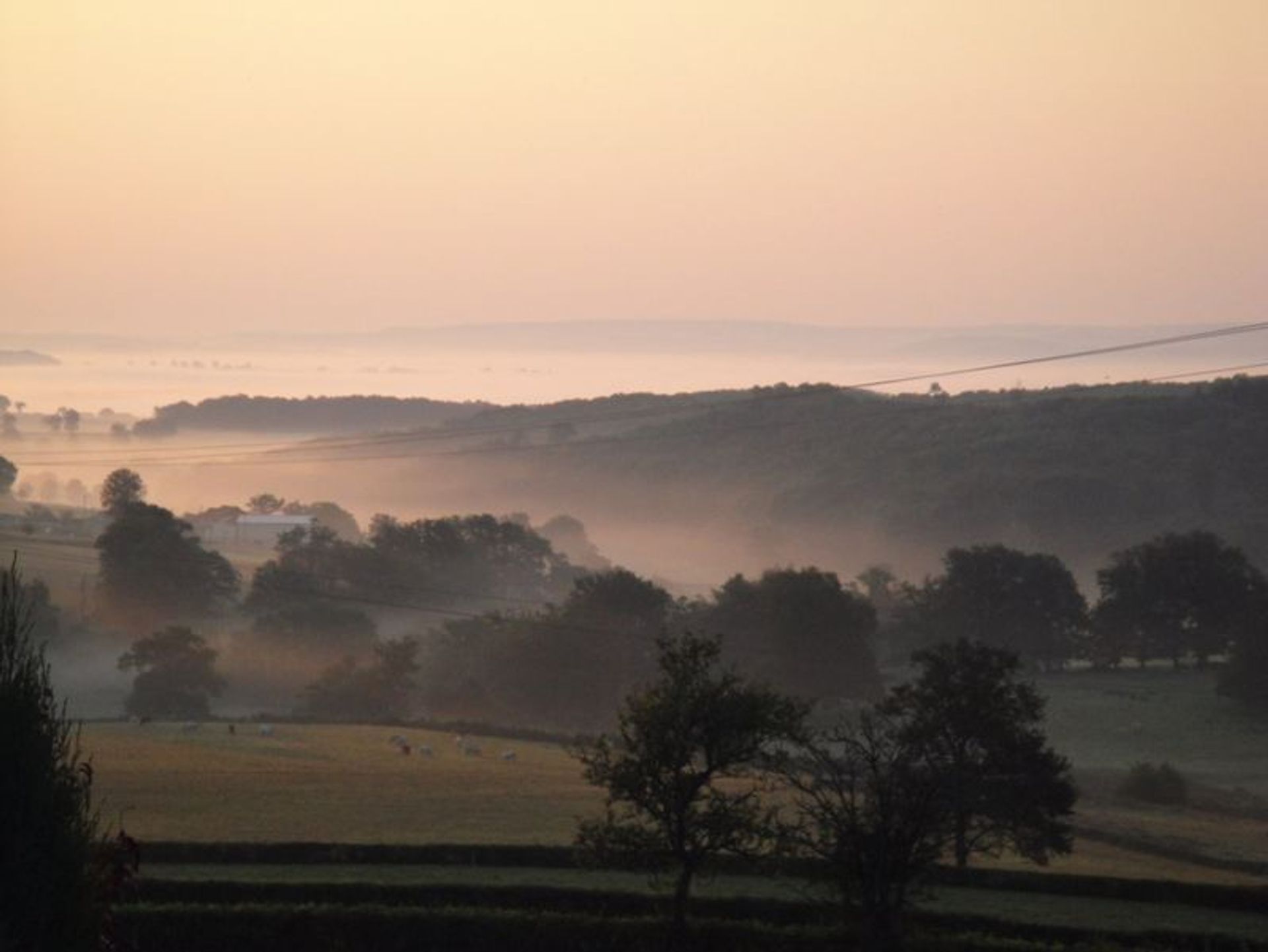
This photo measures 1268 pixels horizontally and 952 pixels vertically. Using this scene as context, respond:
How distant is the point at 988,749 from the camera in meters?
47.2

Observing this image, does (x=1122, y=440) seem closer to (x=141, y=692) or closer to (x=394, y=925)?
(x=141, y=692)

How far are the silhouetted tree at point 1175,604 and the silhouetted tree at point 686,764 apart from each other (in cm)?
5441

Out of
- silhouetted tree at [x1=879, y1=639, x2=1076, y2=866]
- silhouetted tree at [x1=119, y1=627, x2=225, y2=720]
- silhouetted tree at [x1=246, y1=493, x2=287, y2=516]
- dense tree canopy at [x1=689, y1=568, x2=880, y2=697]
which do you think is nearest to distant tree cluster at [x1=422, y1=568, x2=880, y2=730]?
dense tree canopy at [x1=689, y1=568, x2=880, y2=697]

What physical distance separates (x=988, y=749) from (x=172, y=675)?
4627cm

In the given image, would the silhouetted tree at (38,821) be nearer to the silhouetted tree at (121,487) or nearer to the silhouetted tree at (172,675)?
the silhouetted tree at (172,675)

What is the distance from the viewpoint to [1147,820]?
51156mm

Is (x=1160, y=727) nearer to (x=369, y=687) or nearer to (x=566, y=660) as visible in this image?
(x=566, y=660)

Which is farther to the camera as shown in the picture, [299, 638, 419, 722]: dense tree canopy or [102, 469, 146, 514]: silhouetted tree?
[102, 469, 146, 514]: silhouetted tree

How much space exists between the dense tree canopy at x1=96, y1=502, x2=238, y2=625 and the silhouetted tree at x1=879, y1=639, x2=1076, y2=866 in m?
60.8

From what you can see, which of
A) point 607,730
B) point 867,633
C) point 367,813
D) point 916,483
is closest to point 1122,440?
point 916,483

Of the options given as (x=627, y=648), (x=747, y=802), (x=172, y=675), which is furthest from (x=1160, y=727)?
(x=172, y=675)

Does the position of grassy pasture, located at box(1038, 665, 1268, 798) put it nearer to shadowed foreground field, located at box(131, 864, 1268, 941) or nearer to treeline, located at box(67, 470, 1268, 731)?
treeline, located at box(67, 470, 1268, 731)

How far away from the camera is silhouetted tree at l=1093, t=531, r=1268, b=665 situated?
85.6 metres

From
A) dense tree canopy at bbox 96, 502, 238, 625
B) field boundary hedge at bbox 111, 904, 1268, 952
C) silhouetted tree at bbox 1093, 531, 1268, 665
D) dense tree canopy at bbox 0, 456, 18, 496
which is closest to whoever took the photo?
field boundary hedge at bbox 111, 904, 1268, 952
